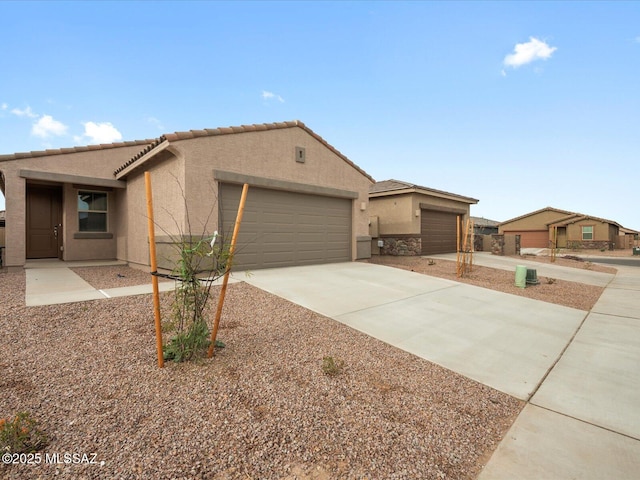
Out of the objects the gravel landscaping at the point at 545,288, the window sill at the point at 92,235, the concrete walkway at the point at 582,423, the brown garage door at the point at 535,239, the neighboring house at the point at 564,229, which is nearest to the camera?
the concrete walkway at the point at 582,423

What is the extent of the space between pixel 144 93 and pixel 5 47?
3562 mm

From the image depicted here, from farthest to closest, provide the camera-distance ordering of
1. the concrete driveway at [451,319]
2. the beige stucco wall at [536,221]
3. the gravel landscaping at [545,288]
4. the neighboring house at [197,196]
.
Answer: the beige stucco wall at [536,221] → the neighboring house at [197,196] → the gravel landscaping at [545,288] → the concrete driveway at [451,319]

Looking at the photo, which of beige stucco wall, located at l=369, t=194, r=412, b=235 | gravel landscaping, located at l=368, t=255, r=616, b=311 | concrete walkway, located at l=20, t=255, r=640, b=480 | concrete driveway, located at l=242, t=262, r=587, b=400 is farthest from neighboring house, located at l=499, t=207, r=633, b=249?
concrete walkway, located at l=20, t=255, r=640, b=480

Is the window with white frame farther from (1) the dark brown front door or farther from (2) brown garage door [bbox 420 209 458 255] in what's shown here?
(2) brown garage door [bbox 420 209 458 255]

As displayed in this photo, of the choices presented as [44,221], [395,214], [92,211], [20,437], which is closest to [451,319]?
[20,437]

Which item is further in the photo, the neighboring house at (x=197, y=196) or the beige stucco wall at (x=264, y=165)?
the neighboring house at (x=197, y=196)

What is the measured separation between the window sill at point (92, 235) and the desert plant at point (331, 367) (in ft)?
37.6

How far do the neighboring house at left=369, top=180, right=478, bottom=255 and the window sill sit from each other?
1232 centimetres

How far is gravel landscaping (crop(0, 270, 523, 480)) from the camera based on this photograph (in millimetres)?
1892

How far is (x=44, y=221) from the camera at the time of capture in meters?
11.3

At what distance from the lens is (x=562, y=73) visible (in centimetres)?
1040

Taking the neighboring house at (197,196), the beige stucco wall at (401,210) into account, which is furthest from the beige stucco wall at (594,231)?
the neighboring house at (197,196)

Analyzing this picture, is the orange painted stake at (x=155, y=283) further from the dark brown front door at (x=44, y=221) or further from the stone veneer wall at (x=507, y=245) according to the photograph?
the stone veneer wall at (x=507, y=245)

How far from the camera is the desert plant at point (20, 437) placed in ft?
6.09
